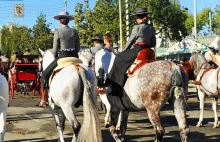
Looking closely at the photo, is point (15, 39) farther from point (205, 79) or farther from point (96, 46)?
point (205, 79)

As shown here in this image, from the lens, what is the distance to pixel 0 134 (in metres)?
7.04

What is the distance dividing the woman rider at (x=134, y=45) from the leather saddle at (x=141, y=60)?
13 cm

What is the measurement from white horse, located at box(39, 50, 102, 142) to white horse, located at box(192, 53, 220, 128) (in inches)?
190

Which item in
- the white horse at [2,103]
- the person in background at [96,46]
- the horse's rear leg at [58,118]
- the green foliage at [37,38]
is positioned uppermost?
the green foliage at [37,38]

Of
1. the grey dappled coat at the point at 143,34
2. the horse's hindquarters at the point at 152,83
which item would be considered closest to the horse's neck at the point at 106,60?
the grey dappled coat at the point at 143,34

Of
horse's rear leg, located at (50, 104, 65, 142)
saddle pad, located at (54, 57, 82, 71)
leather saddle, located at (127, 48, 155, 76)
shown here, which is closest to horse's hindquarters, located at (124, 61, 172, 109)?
leather saddle, located at (127, 48, 155, 76)

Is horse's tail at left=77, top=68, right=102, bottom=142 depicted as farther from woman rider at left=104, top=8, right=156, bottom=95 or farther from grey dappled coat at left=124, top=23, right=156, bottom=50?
grey dappled coat at left=124, top=23, right=156, bottom=50

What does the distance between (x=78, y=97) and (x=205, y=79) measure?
17.4 ft

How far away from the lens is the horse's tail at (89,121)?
750cm

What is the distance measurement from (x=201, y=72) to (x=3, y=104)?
6.89 metres

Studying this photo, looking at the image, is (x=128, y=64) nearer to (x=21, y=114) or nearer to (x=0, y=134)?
(x=0, y=134)

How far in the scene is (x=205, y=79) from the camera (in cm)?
1185

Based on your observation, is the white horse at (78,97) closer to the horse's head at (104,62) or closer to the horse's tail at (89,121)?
the horse's tail at (89,121)

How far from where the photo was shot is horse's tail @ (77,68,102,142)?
7.50 metres
